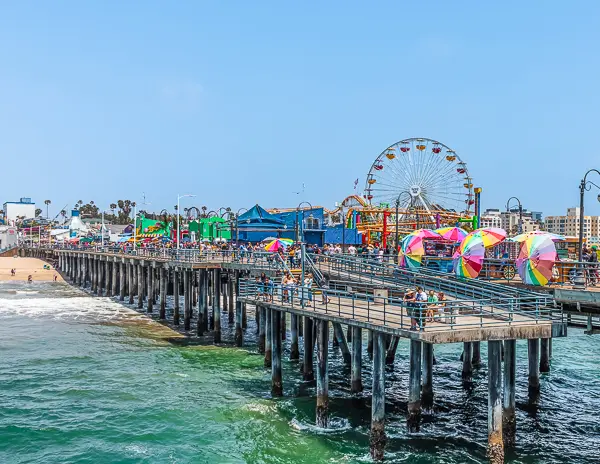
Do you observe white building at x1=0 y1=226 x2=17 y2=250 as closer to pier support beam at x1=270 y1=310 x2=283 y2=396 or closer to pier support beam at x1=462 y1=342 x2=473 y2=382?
pier support beam at x1=270 y1=310 x2=283 y2=396

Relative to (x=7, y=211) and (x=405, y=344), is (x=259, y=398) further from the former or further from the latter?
(x=7, y=211)

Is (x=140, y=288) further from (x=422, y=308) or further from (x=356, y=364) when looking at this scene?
(x=422, y=308)

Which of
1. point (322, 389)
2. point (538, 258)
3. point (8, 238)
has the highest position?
point (538, 258)

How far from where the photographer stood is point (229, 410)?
22.6 metres

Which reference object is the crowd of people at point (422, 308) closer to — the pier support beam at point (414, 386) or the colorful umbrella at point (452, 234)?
the pier support beam at point (414, 386)

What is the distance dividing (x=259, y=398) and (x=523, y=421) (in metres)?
9.54

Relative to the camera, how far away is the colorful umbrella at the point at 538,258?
21.7 meters

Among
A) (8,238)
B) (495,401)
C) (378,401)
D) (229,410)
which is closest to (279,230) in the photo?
(229,410)

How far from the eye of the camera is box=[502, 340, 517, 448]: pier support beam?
18.0 m

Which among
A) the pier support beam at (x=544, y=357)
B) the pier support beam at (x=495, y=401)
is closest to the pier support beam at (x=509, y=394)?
the pier support beam at (x=495, y=401)

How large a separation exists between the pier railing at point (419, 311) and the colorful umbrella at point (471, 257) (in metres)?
3.19

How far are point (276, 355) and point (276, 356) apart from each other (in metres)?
0.04

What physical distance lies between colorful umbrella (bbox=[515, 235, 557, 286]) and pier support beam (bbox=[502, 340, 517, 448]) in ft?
14.4

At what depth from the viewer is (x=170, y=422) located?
2138cm
